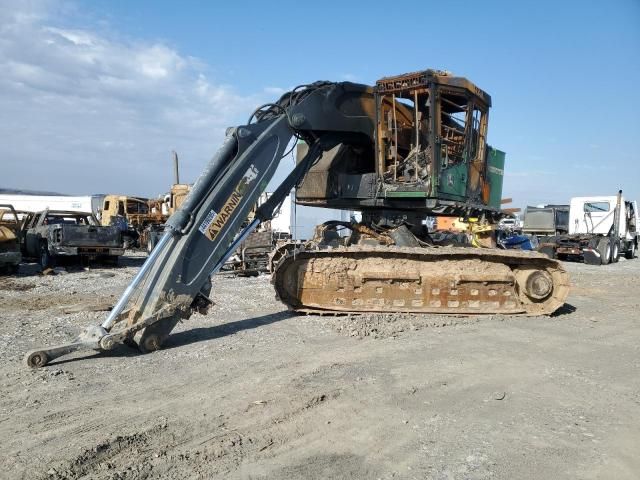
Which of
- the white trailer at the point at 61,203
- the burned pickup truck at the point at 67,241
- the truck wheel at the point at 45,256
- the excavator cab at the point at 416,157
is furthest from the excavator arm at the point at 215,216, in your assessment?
the white trailer at the point at 61,203

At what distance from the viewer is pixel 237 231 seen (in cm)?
628

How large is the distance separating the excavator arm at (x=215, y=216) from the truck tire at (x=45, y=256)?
31.9 feet

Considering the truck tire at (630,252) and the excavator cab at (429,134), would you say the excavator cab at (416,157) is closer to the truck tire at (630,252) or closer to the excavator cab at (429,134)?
the excavator cab at (429,134)

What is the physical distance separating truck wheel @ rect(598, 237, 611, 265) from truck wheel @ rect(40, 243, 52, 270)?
65.5ft

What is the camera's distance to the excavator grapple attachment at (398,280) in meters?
7.23

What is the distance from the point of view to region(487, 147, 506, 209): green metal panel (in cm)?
884

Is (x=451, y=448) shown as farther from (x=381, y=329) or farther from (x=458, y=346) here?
(x=381, y=329)

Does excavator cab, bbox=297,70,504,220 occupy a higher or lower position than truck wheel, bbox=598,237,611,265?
higher

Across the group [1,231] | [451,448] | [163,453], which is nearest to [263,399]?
[163,453]

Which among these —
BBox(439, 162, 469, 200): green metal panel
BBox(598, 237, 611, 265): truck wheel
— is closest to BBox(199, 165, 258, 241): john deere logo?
BBox(439, 162, 469, 200): green metal panel

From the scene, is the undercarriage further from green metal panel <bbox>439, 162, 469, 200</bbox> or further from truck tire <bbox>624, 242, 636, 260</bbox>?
truck tire <bbox>624, 242, 636, 260</bbox>

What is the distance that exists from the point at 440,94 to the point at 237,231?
3637 mm

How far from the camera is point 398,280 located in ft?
23.7

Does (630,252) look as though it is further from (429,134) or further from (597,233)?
(429,134)
